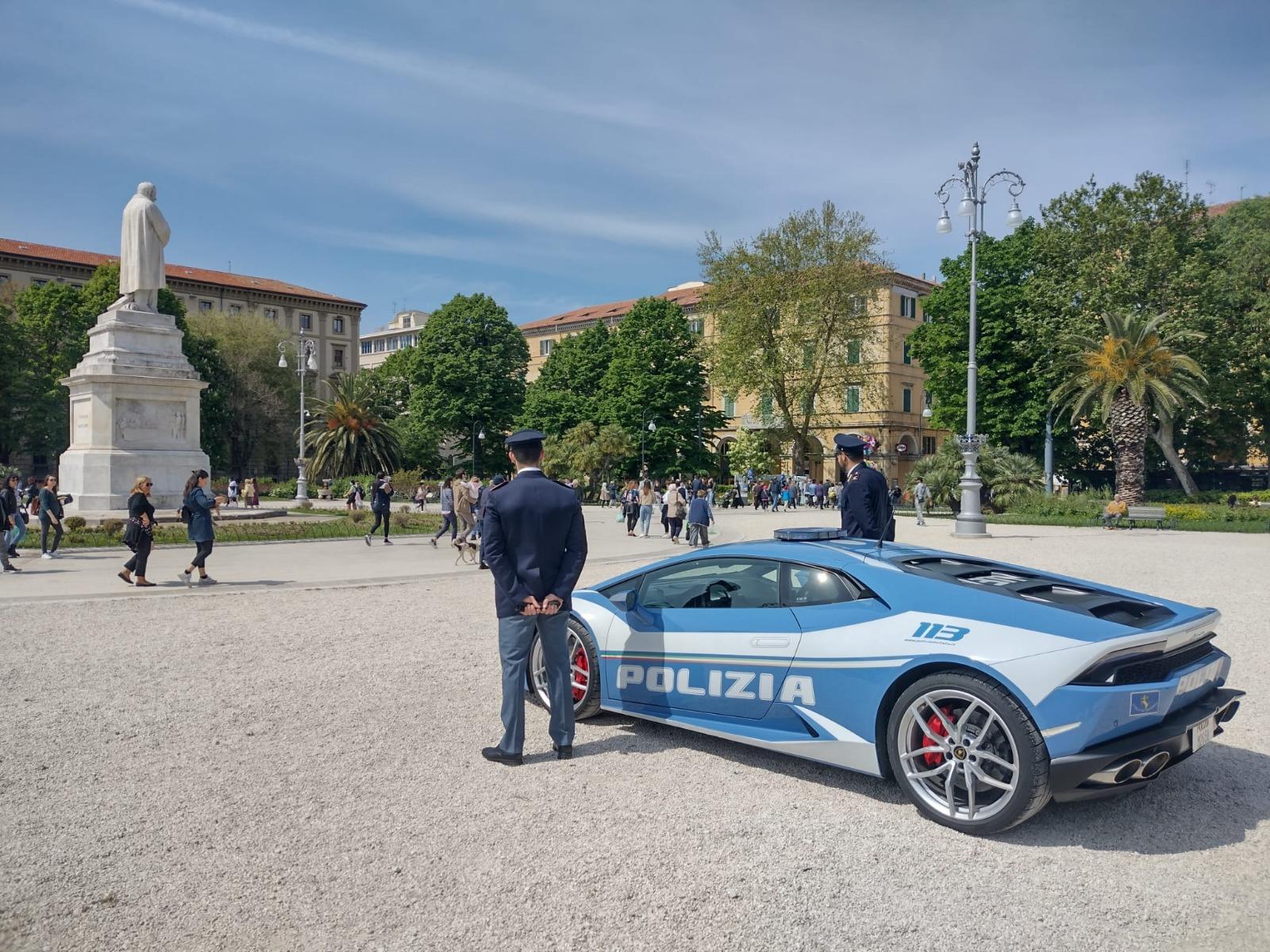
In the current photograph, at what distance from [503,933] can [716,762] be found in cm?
231

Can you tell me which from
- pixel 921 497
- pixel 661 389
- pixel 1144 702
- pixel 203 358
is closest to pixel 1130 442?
pixel 921 497

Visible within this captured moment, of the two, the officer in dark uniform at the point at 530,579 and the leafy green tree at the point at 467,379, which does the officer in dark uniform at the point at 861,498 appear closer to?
the officer in dark uniform at the point at 530,579

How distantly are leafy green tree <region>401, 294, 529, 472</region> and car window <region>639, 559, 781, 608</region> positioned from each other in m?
55.3

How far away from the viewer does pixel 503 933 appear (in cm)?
334

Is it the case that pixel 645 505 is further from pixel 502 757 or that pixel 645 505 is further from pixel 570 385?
pixel 570 385

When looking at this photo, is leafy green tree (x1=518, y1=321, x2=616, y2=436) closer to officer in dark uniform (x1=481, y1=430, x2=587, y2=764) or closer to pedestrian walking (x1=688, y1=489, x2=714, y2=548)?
pedestrian walking (x1=688, y1=489, x2=714, y2=548)

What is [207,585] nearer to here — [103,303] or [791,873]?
[791,873]

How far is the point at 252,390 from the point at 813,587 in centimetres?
6933

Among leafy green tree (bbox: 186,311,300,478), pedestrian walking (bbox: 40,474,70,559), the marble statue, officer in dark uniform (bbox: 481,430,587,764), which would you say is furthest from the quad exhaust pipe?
leafy green tree (bbox: 186,311,300,478)

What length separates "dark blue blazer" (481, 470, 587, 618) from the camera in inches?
208

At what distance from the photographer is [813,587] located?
5078 millimetres

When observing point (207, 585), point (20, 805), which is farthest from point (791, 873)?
point (207, 585)

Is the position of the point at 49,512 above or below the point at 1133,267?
below

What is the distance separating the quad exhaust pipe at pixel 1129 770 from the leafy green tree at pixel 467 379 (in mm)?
57506
